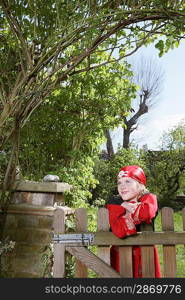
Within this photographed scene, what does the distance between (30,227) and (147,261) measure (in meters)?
1.58

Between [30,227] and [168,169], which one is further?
[168,169]

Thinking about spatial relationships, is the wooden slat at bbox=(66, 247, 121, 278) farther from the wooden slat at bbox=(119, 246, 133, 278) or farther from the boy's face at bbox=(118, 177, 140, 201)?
the boy's face at bbox=(118, 177, 140, 201)

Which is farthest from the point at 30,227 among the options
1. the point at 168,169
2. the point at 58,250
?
the point at 168,169

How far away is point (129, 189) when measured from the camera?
2158 millimetres

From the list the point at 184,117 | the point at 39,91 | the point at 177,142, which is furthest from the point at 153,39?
the point at 184,117

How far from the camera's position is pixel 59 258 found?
7.29ft

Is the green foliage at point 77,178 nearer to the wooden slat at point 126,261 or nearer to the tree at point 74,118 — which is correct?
the tree at point 74,118

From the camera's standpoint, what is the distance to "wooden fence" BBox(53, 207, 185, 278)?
2.15 meters

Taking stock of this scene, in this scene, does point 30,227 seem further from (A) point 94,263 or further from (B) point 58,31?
(B) point 58,31

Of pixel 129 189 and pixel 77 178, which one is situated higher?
pixel 77 178

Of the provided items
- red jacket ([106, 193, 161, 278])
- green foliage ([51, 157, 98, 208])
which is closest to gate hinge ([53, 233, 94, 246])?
red jacket ([106, 193, 161, 278])

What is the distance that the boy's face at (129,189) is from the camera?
7.07 feet

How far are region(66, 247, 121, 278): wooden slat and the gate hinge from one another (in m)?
0.05

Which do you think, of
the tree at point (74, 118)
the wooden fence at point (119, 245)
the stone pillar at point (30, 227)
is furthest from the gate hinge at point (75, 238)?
the tree at point (74, 118)
